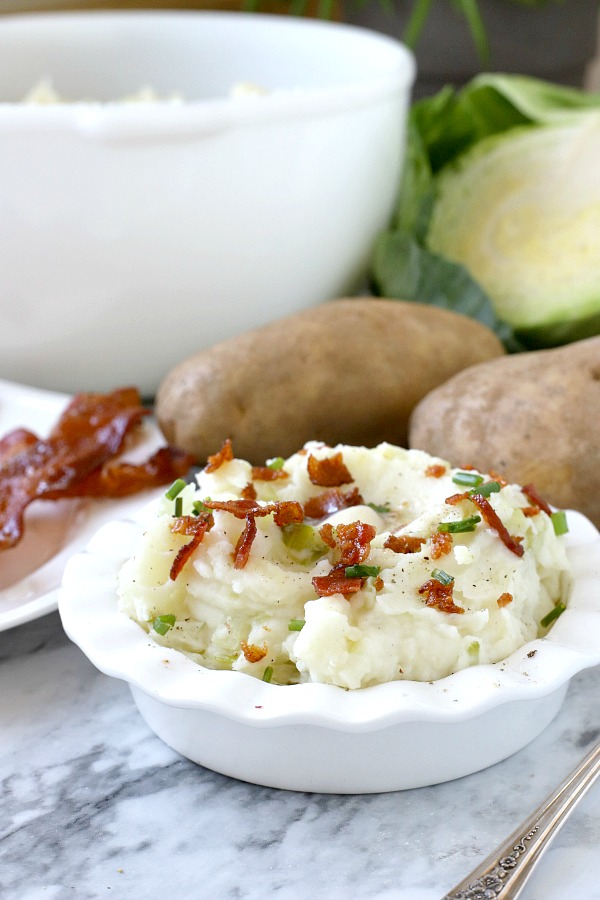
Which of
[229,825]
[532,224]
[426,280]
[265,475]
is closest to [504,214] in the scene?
[532,224]

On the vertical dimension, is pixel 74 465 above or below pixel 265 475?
below

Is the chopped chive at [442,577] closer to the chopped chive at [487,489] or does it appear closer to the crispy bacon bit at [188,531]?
the chopped chive at [487,489]

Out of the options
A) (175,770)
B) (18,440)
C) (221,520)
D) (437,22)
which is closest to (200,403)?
(18,440)

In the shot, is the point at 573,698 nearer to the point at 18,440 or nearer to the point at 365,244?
the point at 18,440

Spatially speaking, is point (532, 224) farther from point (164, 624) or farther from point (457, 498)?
point (164, 624)

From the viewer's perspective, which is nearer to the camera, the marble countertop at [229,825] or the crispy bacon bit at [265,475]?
the marble countertop at [229,825]

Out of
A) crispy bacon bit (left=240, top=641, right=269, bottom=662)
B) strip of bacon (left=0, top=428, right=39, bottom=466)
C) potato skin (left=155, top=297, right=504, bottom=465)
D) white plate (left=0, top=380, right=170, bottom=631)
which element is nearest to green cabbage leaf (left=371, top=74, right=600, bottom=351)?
potato skin (left=155, top=297, right=504, bottom=465)

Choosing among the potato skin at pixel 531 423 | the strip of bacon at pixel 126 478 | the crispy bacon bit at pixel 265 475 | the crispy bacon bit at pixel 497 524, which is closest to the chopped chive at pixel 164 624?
the crispy bacon bit at pixel 265 475
